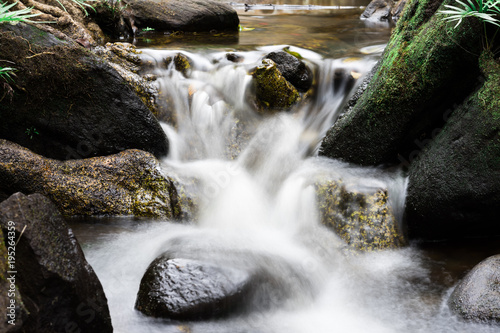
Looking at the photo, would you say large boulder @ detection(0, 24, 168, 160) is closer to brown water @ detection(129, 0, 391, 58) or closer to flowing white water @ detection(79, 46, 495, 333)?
flowing white water @ detection(79, 46, 495, 333)

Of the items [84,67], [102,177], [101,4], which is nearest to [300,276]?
[102,177]

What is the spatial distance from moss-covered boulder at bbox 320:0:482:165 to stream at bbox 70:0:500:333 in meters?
0.32

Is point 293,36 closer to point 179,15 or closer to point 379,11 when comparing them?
point 179,15

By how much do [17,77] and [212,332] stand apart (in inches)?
133

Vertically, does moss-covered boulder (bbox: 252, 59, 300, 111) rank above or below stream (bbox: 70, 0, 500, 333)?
above

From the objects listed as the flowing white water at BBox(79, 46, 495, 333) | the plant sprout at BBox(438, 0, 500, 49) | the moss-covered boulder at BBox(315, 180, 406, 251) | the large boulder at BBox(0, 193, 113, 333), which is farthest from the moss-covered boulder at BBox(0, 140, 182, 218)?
the plant sprout at BBox(438, 0, 500, 49)

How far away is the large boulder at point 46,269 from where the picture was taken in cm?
Answer: 209

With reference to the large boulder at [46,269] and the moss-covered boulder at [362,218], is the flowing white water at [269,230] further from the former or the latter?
the large boulder at [46,269]

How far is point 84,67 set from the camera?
441 centimetres

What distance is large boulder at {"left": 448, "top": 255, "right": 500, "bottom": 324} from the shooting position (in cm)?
298

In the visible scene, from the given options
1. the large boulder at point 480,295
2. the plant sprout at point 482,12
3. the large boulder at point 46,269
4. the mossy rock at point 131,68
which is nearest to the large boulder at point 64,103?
the mossy rock at point 131,68

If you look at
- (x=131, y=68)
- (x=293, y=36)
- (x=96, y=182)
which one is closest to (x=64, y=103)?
→ (x=96, y=182)

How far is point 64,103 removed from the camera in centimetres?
445

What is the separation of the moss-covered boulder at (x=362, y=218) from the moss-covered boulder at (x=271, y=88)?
84.8 inches
